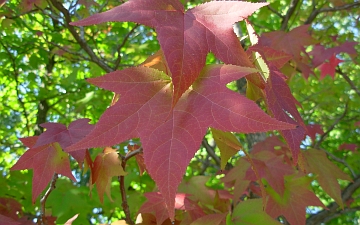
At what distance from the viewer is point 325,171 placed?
177cm

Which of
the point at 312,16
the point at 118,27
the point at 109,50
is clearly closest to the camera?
the point at 312,16

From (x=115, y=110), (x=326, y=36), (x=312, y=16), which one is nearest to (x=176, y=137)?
(x=115, y=110)

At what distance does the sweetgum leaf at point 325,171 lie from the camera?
1723 mm

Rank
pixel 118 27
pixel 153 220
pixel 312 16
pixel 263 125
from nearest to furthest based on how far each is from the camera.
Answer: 1. pixel 263 125
2. pixel 153 220
3. pixel 312 16
4. pixel 118 27

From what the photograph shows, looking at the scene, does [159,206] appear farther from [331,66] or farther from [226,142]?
[331,66]

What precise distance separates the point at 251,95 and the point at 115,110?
36 centimetres

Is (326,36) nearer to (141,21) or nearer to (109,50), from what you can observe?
(109,50)

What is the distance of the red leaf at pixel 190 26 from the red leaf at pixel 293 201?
880 mm

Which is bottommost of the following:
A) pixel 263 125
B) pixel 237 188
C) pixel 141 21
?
pixel 237 188

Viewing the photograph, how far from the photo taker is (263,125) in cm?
65

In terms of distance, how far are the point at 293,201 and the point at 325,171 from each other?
1.32ft

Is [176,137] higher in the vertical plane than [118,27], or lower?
lower

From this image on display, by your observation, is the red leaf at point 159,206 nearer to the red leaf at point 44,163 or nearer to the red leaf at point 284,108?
the red leaf at point 44,163

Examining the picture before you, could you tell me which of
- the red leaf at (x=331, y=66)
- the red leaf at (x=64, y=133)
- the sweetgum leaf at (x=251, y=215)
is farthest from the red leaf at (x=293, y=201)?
the red leaf at (x=331, y=66)
